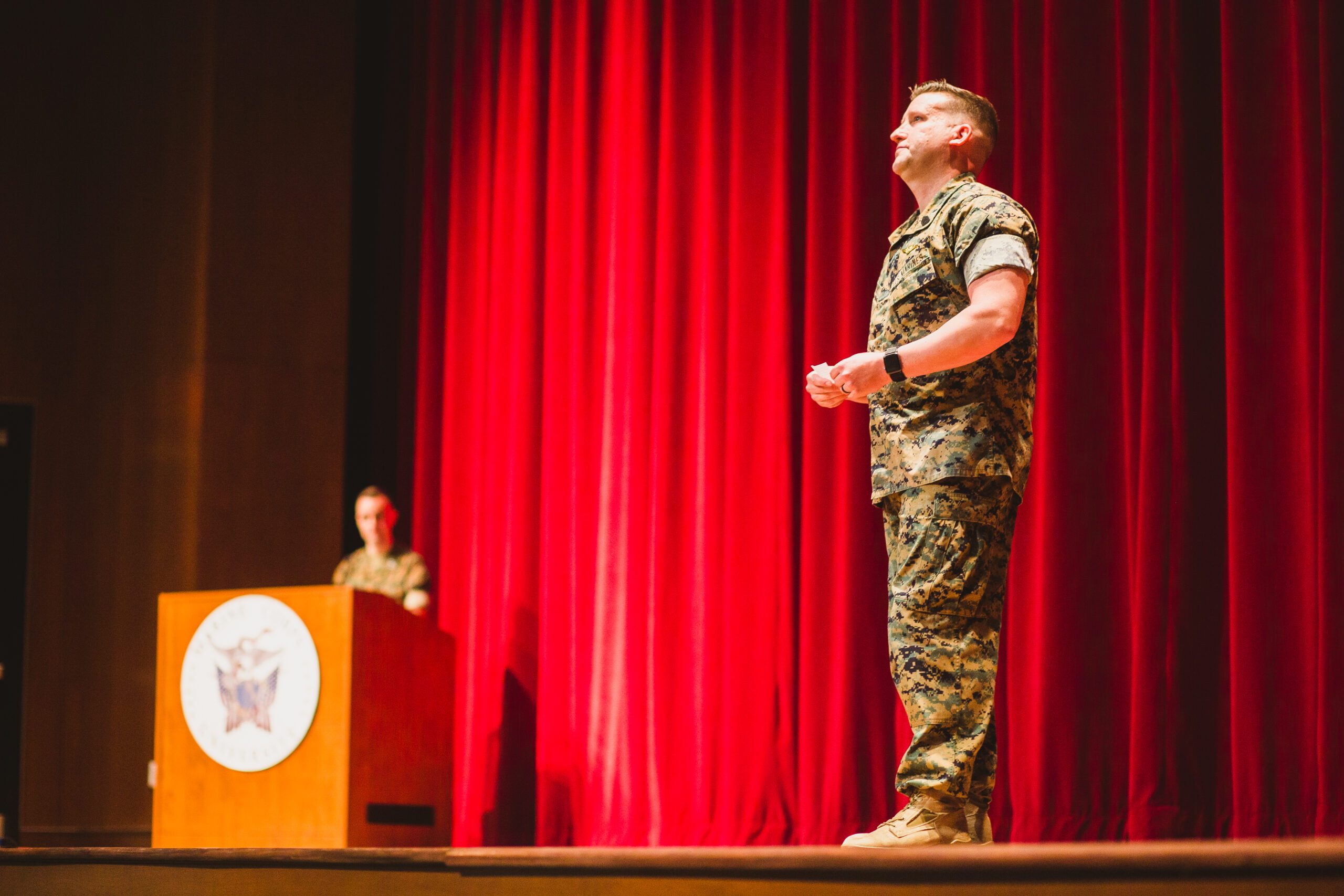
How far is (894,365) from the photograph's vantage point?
2119 millimetres

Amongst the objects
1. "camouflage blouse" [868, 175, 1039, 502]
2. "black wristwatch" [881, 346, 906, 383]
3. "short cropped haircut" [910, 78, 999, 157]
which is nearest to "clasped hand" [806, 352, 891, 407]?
"black wristwatch" [881, 346, 906, 383]

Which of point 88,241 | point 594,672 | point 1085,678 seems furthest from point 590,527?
point 88,241

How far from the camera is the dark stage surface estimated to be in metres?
1.63

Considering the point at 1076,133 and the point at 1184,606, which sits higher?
the point at 1076,133

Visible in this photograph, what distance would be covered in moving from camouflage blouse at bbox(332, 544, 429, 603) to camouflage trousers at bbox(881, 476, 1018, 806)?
2.64 metres

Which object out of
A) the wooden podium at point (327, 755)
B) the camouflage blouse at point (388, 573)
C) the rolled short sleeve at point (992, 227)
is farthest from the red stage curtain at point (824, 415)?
the rolled short sleeve at point (992, 227)

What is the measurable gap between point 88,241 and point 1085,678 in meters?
4.29

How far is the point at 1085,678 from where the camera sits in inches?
130

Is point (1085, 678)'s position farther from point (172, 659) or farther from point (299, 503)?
point (299, 503)

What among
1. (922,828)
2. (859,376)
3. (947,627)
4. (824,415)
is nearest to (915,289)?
(859,376)

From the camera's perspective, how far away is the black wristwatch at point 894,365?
2.12 meters

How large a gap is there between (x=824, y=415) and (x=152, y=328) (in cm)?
292

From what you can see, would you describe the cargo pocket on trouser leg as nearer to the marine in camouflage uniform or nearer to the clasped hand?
the marine in camouflage uniform

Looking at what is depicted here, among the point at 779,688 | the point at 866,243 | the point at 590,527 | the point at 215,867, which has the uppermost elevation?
the point at 866,243
